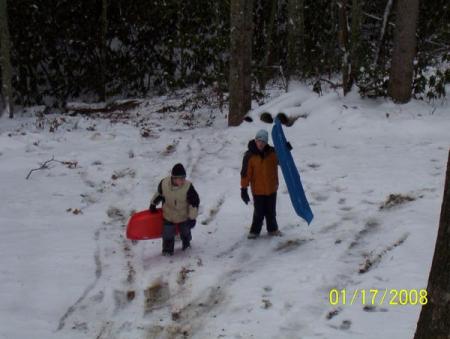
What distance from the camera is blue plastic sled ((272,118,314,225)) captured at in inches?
302

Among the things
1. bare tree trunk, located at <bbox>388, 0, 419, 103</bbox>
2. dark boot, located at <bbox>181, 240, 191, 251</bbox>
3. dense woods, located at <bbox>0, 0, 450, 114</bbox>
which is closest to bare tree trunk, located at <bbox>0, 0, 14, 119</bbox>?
dense woods, located at <bbox>0, 0, 450, 114</bbox>

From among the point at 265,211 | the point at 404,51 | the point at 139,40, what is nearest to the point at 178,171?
the point at 265,211

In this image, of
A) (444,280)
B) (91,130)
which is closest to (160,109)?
(91,130)

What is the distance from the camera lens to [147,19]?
2369 cm

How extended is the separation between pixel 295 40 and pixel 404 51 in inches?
190

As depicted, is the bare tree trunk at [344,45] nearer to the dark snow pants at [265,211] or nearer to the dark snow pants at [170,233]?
the dark snow pants at [265,211]

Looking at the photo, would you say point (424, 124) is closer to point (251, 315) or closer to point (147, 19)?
point (251, 315)

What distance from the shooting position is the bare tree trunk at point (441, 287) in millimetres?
2951

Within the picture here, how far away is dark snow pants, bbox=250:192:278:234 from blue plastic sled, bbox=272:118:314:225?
11.8 inches

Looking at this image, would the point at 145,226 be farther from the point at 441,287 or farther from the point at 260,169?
the point at 441,287

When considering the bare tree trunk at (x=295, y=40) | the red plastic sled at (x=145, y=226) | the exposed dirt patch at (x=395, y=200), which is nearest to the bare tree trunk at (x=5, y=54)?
the bare tree trunk at (x=295, y=40)

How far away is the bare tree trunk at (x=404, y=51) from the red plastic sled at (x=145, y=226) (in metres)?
8.28

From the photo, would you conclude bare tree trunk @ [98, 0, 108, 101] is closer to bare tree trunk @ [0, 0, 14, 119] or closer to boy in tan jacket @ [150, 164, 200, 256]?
bare tree trunk @ [0, 0, 14, 119]

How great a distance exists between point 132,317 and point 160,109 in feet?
46.7
